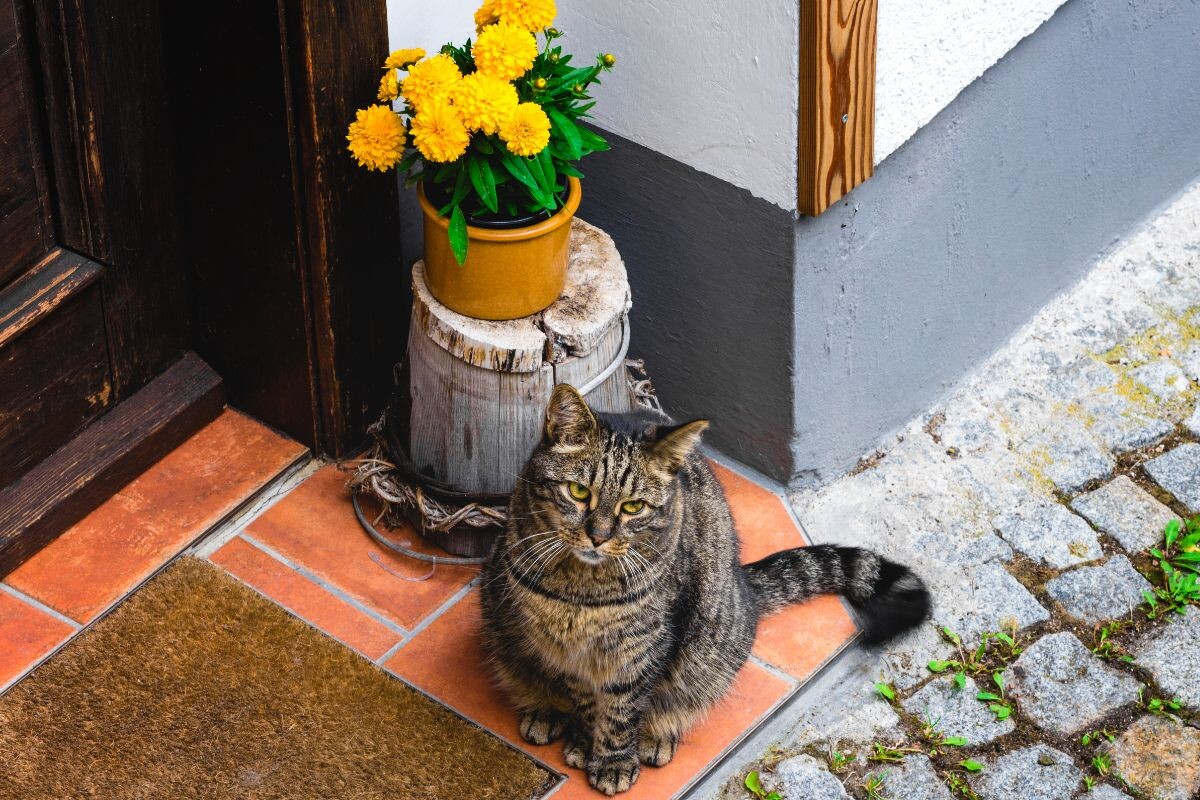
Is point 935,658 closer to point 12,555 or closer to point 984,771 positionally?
point 984,771

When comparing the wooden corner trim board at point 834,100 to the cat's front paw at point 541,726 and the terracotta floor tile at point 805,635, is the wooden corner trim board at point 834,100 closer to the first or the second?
the terracotta floor tile at point 805,635

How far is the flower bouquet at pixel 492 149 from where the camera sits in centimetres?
302

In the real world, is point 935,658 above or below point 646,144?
below

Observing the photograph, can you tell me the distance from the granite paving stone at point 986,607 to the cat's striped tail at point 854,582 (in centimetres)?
13

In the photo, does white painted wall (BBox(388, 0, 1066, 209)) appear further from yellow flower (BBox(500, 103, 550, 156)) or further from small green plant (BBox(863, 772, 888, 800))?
small green plant (BBox(863, 772, 888, 800))

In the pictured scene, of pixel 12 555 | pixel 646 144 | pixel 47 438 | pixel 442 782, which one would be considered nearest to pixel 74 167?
pixel 47 438

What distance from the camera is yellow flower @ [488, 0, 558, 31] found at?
3.12 metres

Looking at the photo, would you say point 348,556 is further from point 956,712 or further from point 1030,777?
point 1030,777

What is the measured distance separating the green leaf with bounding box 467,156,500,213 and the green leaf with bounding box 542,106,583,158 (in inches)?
7.2

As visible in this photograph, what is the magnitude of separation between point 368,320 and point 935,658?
159cm

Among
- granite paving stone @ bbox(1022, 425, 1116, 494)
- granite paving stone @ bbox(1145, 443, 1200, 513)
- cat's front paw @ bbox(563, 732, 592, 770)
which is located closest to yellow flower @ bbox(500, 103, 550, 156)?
cat's front paw @ bbox(563, 732, 592, 770)

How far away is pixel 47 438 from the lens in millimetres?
3559

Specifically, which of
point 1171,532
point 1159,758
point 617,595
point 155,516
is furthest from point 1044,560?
point 155,516

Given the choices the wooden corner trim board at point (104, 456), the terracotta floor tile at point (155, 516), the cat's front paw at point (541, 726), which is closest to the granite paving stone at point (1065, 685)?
the cat's front paw at point (541, 726)
